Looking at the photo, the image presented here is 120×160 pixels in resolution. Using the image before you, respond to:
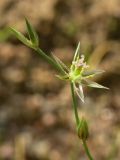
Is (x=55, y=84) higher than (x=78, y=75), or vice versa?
(x=55, y=84)

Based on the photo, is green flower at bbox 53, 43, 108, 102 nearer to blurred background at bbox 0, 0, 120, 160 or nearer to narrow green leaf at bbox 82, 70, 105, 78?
narrow green leaf at bbox 82, 70, 105, 78

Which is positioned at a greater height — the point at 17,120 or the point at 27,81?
the point at 27,81

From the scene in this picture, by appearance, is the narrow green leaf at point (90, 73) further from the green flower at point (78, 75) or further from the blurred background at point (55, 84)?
the blurred background at point (55, 84)

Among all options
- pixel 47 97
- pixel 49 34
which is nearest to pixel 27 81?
pixel 47 97

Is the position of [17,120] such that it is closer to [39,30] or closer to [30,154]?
[30,154]

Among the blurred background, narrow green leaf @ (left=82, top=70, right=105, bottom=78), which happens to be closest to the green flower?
narrow green leaf @ (left=82, top=70, right=105, bottom=78)

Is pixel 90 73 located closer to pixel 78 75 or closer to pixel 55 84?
pixel 78 75

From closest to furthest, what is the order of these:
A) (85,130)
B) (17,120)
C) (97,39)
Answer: (85,130), (17,120), (97,39)

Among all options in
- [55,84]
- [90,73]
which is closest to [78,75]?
[90,73]
